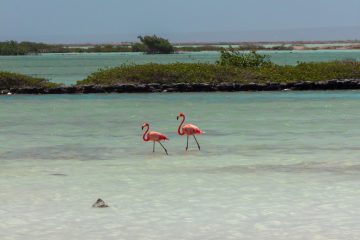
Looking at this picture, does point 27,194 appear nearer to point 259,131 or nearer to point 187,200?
point 187,200

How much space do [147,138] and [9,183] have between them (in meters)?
3.98

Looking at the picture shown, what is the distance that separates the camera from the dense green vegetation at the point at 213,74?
3981cm

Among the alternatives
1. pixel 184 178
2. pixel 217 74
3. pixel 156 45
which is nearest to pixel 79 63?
pixel 156 45

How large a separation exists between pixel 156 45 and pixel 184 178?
123 m

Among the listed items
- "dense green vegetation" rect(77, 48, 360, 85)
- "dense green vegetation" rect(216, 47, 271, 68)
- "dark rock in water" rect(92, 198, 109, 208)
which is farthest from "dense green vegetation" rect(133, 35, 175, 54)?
"dark rock in water" rect(92, 198, 109, 208)

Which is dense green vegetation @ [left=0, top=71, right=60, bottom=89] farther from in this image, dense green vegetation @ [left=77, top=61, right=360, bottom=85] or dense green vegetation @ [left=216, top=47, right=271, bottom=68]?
dense green vegetation @ [left=216, top=47, right=271, bottom=68]

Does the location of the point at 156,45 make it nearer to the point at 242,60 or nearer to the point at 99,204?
the point at 242,60

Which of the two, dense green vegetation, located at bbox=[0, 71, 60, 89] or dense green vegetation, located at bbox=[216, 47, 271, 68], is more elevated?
dense green vegetation, located at bbox=[216, 47, 271, 68]

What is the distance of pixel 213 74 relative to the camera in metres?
40.2

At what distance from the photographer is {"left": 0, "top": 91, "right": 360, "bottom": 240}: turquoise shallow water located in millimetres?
9539

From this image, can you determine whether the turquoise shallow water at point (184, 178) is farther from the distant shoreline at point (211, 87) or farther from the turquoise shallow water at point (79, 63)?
the turquoise shallow water at point (79, 63)

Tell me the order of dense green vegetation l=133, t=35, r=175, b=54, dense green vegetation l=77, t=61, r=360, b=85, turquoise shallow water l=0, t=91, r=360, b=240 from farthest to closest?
dense green vegetation l=133, t=35, r=175, b=54
dense green vegetation l=77, t=61, r=360, b=85
turquoise shallow water l=0, t=91, r=360, b=240

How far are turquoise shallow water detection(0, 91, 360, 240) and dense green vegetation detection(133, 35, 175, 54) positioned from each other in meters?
106

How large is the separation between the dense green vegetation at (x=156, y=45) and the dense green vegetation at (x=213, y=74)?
8628 cm
